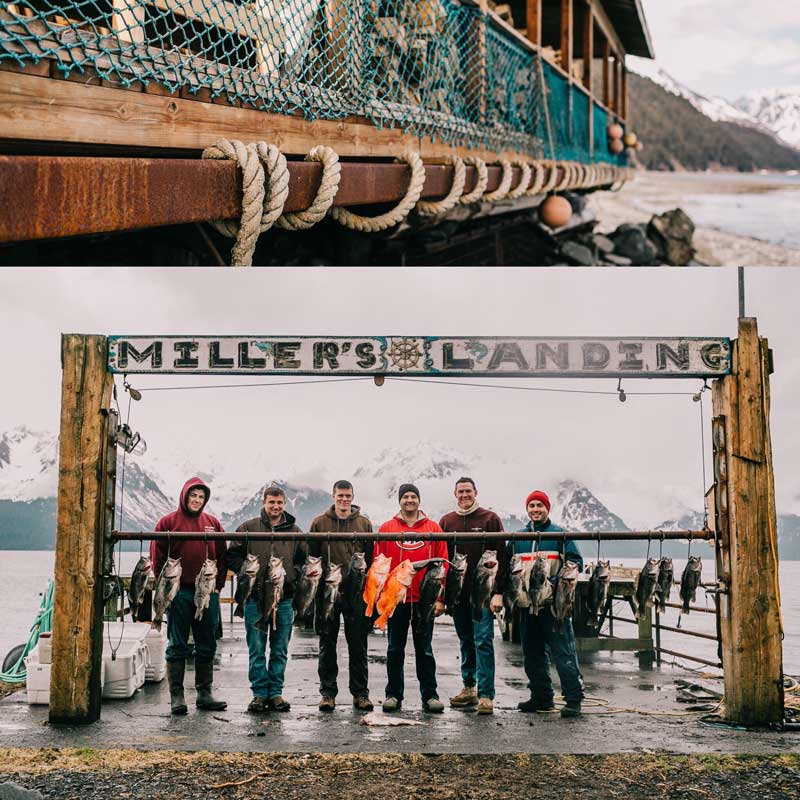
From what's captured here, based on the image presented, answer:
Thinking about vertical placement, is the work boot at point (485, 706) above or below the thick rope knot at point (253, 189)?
below

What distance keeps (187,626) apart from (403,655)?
143 centimetres

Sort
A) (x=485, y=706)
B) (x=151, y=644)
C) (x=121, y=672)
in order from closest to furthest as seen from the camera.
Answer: (x=485, y=706) → (x=121, y=672) → (x=151, y=644)

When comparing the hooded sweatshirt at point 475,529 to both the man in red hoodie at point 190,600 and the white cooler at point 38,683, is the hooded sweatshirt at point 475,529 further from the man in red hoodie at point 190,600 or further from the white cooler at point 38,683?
the white cooler at point 38,683

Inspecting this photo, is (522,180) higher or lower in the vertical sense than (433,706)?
higher

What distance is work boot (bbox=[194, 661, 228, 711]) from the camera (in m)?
6.45

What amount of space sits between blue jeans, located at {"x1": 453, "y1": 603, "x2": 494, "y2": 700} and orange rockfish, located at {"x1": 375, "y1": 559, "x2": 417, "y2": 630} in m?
0.39

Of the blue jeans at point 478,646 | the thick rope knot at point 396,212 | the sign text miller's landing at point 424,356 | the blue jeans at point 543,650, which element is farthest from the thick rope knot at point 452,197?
the blue jeans at point 543,650

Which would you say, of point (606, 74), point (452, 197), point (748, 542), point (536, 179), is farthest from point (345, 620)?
point (606, 74)

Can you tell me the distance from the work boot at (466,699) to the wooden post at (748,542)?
1.61 meters

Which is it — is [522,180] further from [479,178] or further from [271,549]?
[271,549]

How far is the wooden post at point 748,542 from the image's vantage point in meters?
6.06

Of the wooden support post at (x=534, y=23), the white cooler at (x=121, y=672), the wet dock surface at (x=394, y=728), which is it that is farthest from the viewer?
the wooden support post at (x=534, y=23)

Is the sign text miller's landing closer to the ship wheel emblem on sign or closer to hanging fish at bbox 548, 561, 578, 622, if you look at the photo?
the ship wheel emblem on sign

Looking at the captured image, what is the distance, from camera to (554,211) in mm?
12086
